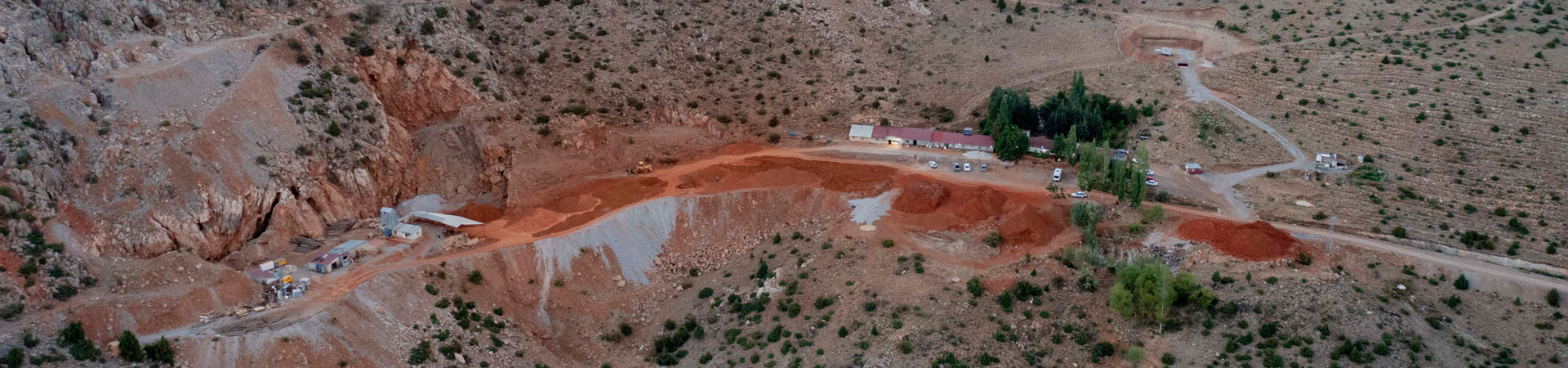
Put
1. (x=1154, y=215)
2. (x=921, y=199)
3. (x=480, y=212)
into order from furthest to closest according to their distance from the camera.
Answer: (x=921, y=199), (x=480, y=212), (x=1154, y=215)

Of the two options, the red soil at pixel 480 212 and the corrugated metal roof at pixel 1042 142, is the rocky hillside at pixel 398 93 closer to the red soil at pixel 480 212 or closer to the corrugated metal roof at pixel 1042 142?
the red soil at pixel 480 212

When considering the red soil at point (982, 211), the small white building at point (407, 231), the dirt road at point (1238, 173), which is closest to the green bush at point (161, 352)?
the small white building at point (407, 231)

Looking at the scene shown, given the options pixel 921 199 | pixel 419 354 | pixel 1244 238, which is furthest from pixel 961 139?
pixel 419 354

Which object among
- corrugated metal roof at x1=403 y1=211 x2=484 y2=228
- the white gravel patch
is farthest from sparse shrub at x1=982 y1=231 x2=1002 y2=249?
corrugated metal roof at x1=403 y1=211 x2=484 y2=228

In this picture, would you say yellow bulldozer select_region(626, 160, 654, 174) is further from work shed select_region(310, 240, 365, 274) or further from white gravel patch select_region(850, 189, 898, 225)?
work shed select_region(310, 240, 365, 274)

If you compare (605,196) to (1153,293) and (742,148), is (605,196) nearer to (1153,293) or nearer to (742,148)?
(742,148)

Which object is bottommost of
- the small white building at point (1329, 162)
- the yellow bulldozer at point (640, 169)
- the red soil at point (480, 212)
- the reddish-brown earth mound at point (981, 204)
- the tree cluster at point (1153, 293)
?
the red soil at point (480, 212)
